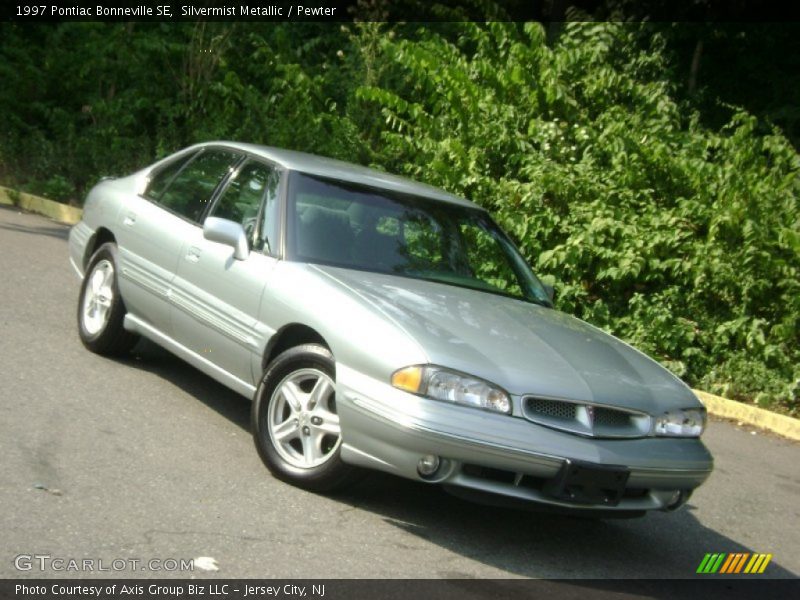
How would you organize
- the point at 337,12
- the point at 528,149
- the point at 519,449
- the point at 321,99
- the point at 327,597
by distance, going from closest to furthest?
the point at 327,597 < the point at 519,449 < the point at 528,149 < the point at 321,99 < the point at 337,12

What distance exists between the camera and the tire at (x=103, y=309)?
777 cm

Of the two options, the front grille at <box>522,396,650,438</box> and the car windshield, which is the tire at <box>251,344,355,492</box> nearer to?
the car windshield

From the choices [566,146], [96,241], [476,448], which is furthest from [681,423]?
[566,146]

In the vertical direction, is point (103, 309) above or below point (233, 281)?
below

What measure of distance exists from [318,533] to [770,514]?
328cm

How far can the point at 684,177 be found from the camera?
11.7 m

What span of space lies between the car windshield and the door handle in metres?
0.69

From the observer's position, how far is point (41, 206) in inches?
642

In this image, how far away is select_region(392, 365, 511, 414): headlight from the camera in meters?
5.14

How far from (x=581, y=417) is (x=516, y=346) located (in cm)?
49

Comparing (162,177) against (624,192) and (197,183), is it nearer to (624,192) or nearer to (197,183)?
(197,183)

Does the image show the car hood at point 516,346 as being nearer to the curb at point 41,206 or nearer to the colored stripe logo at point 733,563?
the colored stripe logo at point 733,563

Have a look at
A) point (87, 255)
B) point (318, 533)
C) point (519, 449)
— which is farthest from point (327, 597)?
point (87, 255)

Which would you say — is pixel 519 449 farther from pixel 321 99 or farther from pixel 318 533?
pixel 321 99
